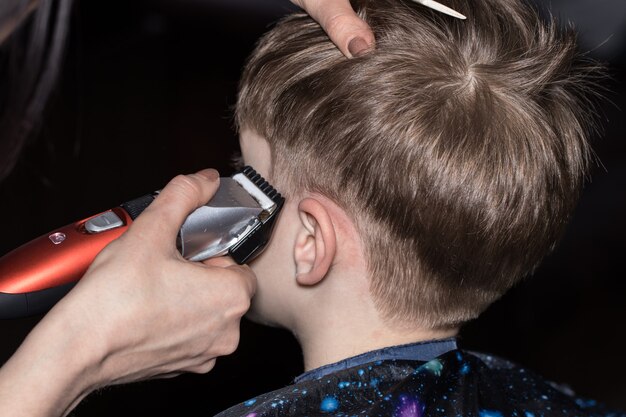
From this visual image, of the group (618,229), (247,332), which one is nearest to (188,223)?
(247,332)

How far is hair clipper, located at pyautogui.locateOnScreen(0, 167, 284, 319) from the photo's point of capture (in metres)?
0.84

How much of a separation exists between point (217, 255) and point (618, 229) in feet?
4.90

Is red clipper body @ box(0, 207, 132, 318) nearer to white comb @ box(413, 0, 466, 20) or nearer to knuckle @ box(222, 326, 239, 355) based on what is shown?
knuckle @ box(222, 326, 239, 355)

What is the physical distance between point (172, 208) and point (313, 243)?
19cm

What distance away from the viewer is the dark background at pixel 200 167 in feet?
5.41

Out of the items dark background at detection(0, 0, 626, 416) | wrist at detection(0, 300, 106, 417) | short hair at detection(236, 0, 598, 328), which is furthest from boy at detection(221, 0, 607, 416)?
dark background at detection(0, 0, 626, 416)

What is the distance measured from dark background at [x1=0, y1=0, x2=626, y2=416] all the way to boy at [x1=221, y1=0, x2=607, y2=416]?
27.9 inches

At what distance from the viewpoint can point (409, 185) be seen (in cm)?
87

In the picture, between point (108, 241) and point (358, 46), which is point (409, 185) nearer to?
point (358, 46)

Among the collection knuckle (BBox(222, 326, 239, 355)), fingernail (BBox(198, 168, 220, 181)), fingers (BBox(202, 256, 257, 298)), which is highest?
fingernail (BBox(198, 168, 220, 181))

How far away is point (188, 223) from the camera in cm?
86

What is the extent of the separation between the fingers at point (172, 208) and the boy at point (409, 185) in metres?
0.12

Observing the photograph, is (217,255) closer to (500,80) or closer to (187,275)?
(187,275)

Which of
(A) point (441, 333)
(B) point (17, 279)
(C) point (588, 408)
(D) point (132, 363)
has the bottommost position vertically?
(C) point (588, 408)
